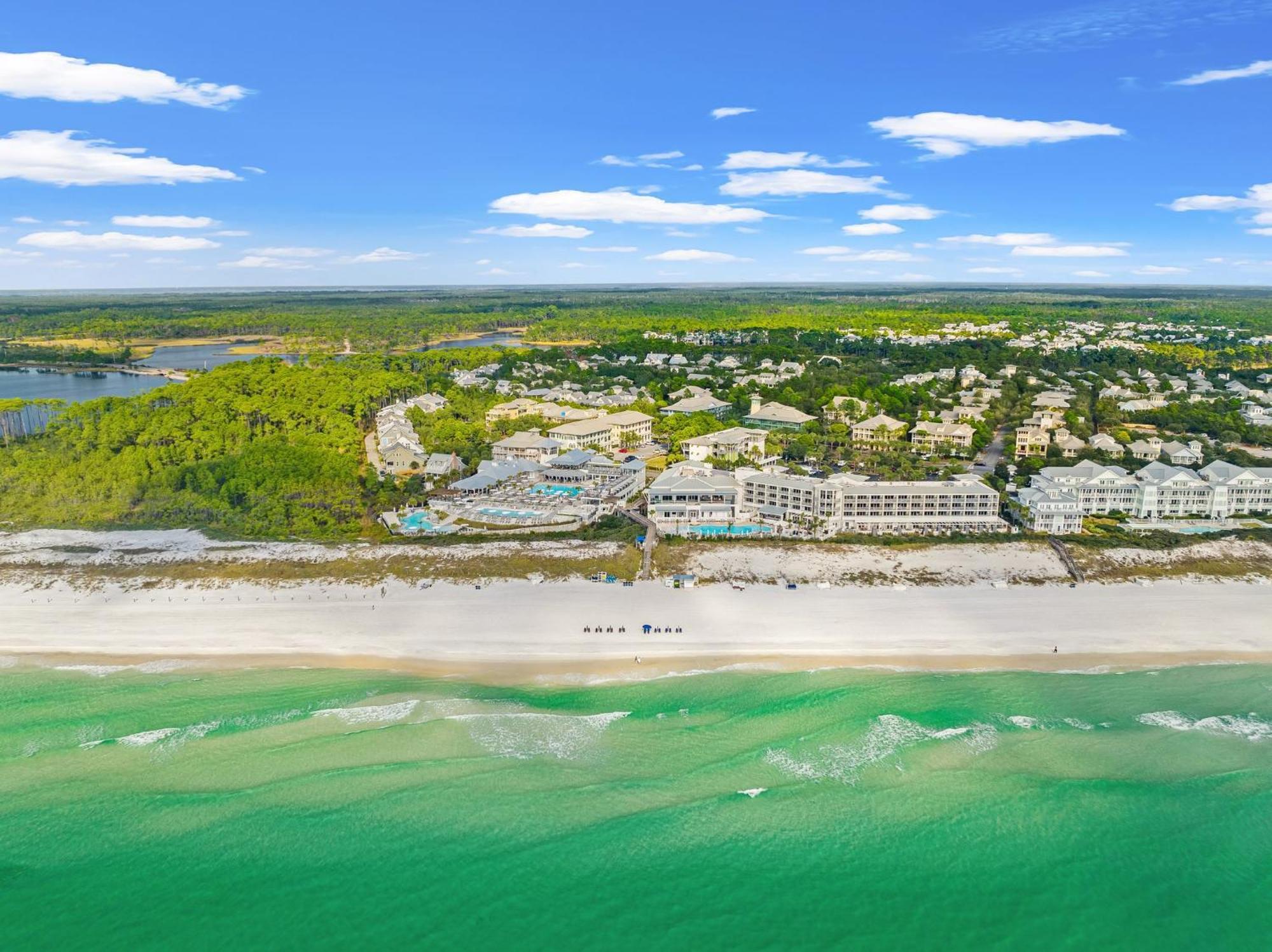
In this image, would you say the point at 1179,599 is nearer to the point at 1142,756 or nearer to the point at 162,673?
the point at 1142,756

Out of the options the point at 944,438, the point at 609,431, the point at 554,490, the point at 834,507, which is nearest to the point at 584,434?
the point at 609,431

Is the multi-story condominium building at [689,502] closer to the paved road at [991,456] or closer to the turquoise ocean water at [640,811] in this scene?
the turquoise ocean water at [640,811]

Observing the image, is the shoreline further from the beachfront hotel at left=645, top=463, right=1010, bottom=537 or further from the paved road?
the paved road

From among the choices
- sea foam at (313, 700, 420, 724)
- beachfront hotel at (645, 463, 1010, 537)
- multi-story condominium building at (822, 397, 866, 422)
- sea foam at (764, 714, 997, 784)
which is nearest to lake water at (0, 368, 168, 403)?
beachfront hotel at (645, 463, 1010, 537)

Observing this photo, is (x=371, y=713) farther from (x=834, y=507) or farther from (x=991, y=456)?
(x=991, y=456)

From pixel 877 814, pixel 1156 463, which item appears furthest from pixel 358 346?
pixel 877 814

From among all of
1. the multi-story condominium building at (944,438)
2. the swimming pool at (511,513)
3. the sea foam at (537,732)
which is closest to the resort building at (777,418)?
the multi-story condominium building at (944,438)
